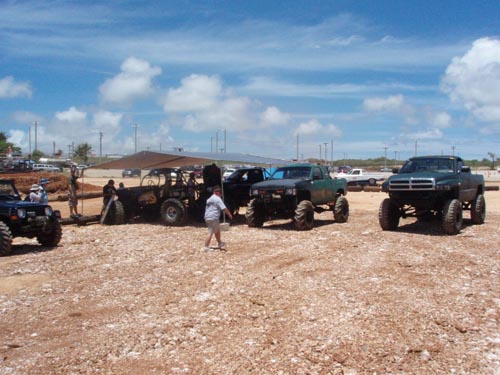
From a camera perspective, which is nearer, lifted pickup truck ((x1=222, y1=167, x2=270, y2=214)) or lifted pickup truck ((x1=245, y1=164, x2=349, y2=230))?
lifted pickup truck ((x1=245, y1=164, x2=349, y2=230))

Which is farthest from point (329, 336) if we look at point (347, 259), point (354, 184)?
point (354, 184)

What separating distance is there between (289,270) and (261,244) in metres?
2.91

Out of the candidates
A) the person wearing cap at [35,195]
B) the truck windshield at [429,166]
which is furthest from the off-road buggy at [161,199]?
the truck windshield at [429,166]

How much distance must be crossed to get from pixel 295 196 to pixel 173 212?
4.17 m

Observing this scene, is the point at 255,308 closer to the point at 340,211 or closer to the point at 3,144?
→ the point at 340,211

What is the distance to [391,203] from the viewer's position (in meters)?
14.1

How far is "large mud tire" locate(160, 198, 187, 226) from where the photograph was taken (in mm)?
16172

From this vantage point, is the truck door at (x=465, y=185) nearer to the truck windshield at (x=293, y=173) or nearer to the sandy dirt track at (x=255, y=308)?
the sandy dirt track at (x=255, y=308)

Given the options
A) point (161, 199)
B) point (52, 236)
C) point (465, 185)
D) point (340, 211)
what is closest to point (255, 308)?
point (52, 236)

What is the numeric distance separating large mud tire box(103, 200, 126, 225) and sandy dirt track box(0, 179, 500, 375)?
15.4ft

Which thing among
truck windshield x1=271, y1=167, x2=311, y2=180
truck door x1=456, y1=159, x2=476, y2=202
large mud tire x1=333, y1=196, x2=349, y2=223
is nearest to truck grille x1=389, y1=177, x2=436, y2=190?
truck door x1=456, y1=159, x2=476, y2=202

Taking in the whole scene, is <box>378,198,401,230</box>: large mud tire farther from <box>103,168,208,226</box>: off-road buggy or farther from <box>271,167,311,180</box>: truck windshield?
<box>103,168,208,226</box>: off-road buggy

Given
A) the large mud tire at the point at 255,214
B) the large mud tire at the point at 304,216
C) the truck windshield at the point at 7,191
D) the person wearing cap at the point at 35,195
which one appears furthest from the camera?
the person wearing cap at the point at 35,195

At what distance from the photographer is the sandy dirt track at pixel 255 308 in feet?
17.2
